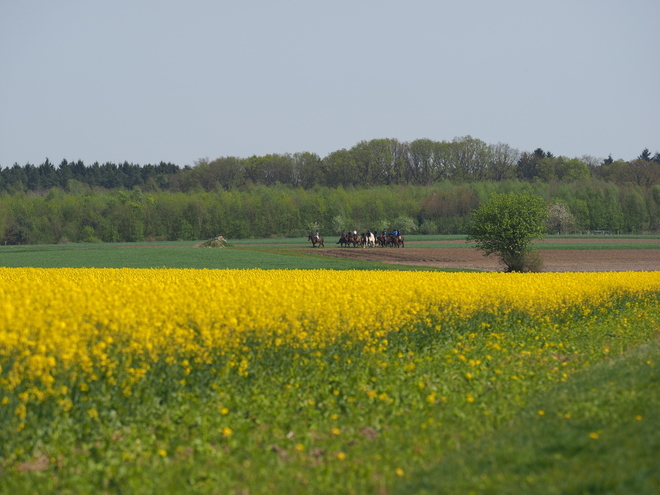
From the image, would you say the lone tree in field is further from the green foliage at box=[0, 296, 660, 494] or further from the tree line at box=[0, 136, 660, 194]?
the tree line at box=[0, 136, 660, 194]

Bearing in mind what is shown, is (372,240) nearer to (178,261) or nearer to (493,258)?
(493,258)

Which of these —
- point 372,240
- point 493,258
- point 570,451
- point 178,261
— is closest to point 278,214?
point 372,240

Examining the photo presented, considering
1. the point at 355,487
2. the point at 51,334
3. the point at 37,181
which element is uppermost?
the point at 37,181

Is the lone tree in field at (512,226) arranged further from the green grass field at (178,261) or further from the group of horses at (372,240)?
the group of horses at (372,240)

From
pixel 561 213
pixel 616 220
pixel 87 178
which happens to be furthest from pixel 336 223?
pixel 87 178

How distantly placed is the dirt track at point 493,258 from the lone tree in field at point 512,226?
19.5 ft

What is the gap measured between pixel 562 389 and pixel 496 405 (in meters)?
1.15

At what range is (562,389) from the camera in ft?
30.6

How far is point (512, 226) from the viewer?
35.4m

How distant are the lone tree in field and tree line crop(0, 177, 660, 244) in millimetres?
55227

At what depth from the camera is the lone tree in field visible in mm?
35250

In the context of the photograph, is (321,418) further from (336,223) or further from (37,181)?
(37,181)

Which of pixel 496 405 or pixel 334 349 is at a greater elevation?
pixel 334 349

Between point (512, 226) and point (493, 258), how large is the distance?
15.7 meters
